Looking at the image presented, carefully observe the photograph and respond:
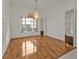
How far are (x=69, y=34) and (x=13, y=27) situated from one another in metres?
5.43

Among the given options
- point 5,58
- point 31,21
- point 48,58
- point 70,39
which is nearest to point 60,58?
point 48,58

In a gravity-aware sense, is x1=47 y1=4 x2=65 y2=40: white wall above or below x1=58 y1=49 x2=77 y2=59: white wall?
above

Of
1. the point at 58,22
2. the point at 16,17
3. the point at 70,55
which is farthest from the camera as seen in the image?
the point at 16,17

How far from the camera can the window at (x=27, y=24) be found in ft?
38.4

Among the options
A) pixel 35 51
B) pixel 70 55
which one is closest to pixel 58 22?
pixel 35 51

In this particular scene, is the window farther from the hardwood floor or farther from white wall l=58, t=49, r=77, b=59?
white wall l=58, t=49, r=77, b=59

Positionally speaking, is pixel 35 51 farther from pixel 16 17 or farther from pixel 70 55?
pixel 16 17

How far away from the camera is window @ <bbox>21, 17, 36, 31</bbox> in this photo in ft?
38.4

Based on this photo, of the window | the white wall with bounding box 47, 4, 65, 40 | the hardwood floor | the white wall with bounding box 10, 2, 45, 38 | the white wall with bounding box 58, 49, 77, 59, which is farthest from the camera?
the window

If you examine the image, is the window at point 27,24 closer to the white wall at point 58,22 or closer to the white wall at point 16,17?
the white wall at point 16,17

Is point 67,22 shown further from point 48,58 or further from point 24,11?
point 24,11

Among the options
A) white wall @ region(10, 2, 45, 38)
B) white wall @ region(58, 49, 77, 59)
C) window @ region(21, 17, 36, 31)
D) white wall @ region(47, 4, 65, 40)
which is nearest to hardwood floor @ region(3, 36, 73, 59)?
white wall @ region(58, 49, 77, 59)

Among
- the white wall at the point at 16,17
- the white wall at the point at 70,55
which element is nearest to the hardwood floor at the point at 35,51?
the white wall at the point at 70,55

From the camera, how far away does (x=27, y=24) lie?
12258 mm
